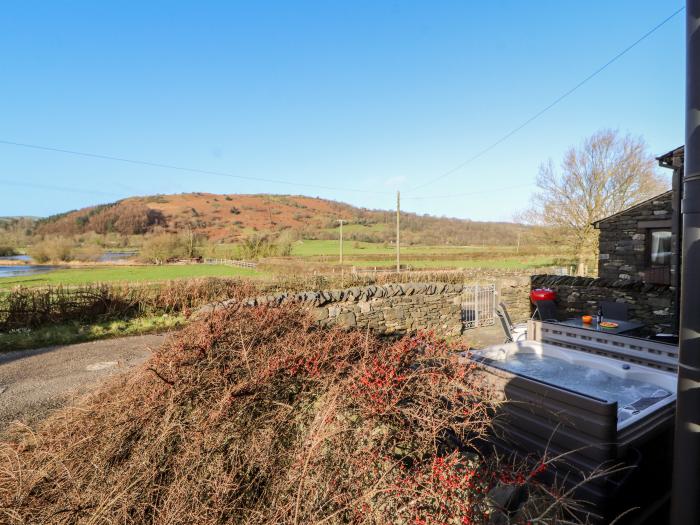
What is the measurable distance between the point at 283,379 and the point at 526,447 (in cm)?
222

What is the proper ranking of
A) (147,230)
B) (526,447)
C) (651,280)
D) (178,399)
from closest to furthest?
1. (178,399)
2. (526,447)
3. (651,280)
4. (147,230)

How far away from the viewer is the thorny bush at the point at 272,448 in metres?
1.60

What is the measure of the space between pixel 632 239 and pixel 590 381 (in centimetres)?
888

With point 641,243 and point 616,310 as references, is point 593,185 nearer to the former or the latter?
point 641,243

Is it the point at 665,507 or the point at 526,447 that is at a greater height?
the point at 526,447

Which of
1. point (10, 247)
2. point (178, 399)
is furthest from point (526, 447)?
point (10, 247)

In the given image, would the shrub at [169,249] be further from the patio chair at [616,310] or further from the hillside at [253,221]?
the patio chair at [616,310]

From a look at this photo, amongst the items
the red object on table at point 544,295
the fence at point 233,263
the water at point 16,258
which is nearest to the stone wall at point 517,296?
the red object on table at point 544,295

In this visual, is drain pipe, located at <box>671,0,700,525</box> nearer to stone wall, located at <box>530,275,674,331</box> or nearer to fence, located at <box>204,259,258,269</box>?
stone wall, located at <box>530,275,674,331</box>

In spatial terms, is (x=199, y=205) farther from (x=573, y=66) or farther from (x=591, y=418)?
(x=591, y=418)

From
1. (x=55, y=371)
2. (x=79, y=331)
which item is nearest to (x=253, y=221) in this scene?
(x=79, y=331)

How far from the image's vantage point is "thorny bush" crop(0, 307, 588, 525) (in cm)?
160

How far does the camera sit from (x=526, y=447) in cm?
303

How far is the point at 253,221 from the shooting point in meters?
61.3
